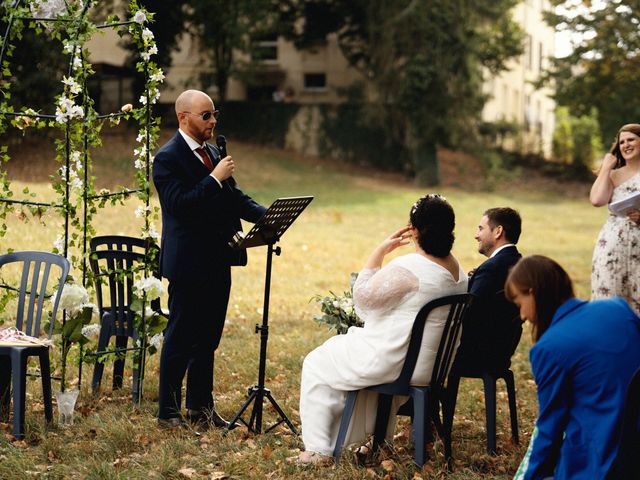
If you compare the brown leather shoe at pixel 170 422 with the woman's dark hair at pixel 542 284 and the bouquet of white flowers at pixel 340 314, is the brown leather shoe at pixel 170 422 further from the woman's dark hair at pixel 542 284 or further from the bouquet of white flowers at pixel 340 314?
the woman's dark hair at pixel 542 284

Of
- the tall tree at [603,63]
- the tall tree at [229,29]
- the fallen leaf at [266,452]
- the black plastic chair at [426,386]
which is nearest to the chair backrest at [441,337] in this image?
the black plastic chair at [426,386]

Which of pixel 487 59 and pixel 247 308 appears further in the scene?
pixel 487 59

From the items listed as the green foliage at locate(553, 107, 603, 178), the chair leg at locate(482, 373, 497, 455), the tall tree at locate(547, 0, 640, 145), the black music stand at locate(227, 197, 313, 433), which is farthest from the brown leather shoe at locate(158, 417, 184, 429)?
the green foliage at locate(553, 107, 603, 178)

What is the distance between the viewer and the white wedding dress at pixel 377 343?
532cm

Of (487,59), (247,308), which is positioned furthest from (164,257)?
(487,59)

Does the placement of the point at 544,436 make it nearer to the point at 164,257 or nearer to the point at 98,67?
the point at 164,257

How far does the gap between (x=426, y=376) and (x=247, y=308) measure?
6644 millimetres

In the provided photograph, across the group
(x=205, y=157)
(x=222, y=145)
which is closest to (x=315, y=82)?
(x=205, y=157)

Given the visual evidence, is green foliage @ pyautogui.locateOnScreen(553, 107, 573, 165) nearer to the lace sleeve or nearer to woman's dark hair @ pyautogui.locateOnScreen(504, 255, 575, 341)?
the lace sleeve

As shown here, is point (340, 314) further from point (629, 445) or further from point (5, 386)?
point (629, 445)

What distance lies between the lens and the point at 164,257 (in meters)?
6.34

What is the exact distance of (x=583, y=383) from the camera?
3840 mm

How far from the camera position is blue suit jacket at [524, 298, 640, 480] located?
3787 millimetres

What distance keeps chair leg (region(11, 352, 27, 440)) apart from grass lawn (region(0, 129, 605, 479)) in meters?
0.10
